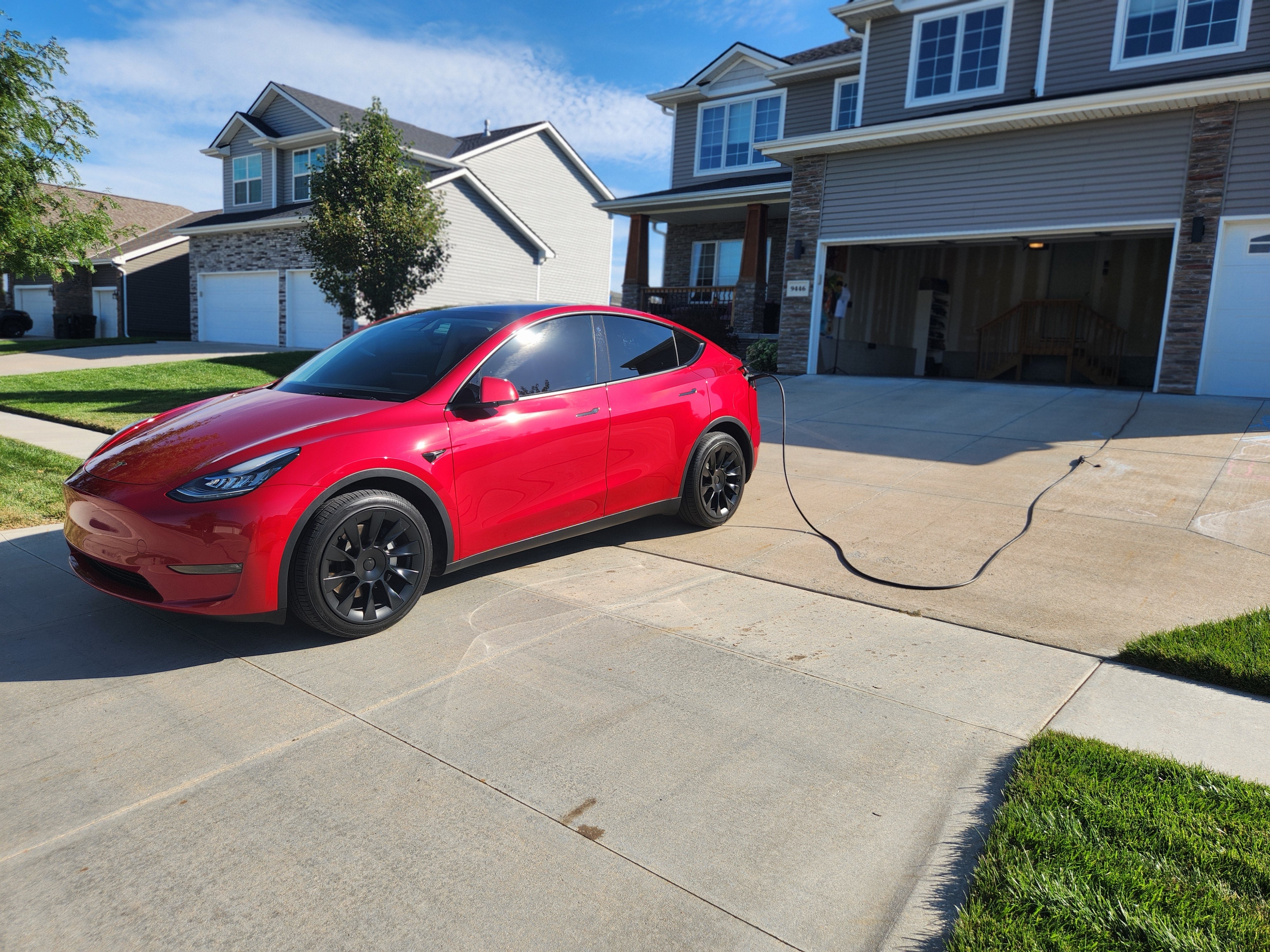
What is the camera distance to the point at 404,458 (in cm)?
412

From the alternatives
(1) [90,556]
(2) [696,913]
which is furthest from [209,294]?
(2) [696,913]

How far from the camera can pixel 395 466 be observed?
4.07 m

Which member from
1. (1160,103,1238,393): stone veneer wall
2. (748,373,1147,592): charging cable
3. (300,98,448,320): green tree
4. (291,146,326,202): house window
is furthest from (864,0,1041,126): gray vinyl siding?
(291,146,326,202): house window

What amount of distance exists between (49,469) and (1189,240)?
46.4ft

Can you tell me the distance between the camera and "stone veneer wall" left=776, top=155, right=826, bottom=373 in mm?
15562

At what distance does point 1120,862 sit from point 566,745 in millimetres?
1781

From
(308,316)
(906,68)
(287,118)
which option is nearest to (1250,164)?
(906,68)

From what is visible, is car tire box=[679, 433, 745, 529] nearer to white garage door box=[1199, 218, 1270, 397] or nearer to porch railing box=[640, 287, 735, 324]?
white garage door box=[1199, 218, 1270, 397]

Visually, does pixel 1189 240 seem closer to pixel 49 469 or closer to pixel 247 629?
pixel 247 629

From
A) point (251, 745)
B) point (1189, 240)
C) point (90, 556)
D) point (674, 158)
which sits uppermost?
point (674, 158)

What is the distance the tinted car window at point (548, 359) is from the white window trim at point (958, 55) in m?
13.2

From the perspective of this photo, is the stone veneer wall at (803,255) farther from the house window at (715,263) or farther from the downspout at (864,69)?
the house window at (715,263)

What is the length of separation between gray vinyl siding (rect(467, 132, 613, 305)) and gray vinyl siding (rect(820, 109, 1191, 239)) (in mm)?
14002

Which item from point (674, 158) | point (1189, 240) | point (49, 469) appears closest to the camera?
point (49, 469)
